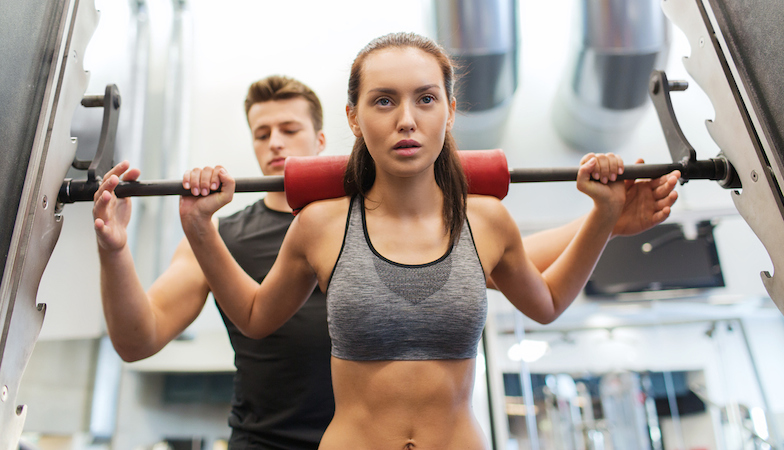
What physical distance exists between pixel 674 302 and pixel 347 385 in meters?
2.97

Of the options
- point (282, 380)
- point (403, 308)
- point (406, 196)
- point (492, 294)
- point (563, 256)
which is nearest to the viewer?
point (403, 308)

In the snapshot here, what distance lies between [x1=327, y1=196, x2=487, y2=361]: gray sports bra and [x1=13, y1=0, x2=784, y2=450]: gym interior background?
170cm

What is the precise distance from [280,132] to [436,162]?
1.93 feet

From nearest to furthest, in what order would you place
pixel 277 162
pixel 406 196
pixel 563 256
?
pixel 406 196
pixel 563 256
pixel 277 162

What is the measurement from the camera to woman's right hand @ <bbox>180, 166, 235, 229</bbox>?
956mm

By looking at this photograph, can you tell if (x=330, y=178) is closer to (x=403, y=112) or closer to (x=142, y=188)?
(x=403, y=112)

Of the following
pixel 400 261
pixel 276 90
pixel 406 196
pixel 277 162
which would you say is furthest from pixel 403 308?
pixel 276 90

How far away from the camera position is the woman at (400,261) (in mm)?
841

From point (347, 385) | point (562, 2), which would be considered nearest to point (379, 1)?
point (562, 2)

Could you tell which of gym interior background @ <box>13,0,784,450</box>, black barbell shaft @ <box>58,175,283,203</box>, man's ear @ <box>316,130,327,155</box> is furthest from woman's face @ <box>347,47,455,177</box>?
gym interior background @ <box>13,0,784,450</box>

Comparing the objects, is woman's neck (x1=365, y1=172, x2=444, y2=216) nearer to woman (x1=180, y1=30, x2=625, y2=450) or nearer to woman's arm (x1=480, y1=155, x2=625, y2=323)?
woman (x1=180, y1=30, x2=625, y2=450)

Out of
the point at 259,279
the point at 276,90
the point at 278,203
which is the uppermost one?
the point at 276,90

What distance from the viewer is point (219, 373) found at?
10.1 feet

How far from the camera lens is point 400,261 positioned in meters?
0.89
